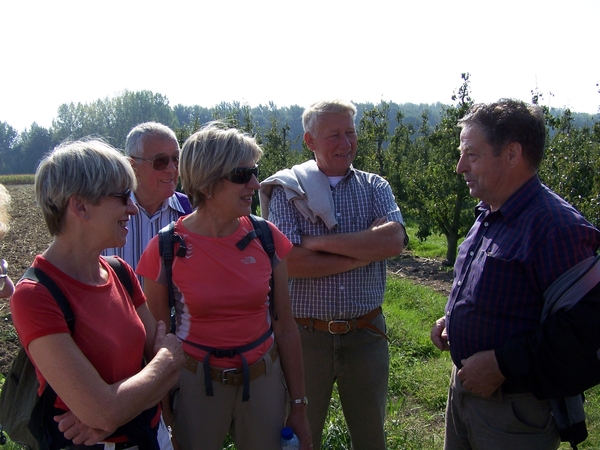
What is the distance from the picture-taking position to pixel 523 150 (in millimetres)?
2336

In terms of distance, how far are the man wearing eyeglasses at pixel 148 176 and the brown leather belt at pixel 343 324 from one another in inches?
43.3

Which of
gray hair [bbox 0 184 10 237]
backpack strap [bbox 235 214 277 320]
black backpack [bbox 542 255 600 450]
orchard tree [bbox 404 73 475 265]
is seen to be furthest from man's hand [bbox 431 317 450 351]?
orchard tree [bbox 404 73 475 265]

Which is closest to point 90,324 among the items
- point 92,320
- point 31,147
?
point 92,320

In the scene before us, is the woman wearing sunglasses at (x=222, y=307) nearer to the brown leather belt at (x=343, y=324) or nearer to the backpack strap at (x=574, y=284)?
the brown leather belt at (x=343, y=324)

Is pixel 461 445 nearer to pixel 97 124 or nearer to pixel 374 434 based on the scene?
pixel 374 434

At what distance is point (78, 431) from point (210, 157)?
1.24 metres

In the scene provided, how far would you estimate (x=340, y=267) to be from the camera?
9.48 feet

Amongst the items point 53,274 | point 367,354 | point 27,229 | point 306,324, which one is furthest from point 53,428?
point 27,229

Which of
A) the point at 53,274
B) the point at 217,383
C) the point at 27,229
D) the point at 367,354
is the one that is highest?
the point at 53,274

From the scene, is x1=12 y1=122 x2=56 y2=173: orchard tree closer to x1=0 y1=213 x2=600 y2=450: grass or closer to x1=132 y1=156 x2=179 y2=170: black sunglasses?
x1=0 y1=213 x2=600 y2=450: grass

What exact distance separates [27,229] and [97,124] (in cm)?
7816

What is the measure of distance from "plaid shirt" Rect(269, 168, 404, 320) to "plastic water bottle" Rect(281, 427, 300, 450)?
2.63ft

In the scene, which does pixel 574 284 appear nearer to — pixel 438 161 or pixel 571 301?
pixel 571 301

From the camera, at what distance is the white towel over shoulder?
116 inches
